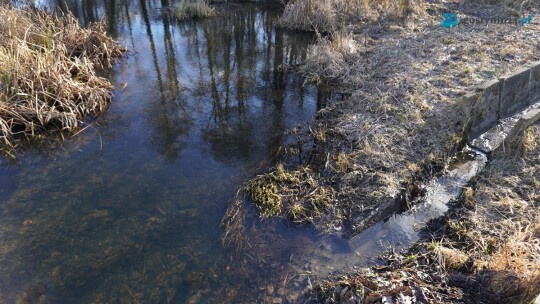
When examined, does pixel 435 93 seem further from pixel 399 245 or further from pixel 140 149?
pixel 140 149

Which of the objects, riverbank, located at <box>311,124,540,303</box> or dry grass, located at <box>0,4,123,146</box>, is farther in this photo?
dry grass, located at <box>0,4,123,146</box>

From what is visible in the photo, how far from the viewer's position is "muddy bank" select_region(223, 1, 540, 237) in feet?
15.2

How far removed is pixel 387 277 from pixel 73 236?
332cm

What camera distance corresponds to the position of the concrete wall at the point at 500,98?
216 inches

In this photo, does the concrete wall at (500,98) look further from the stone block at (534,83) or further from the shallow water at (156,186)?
the shallow water at (156,186)

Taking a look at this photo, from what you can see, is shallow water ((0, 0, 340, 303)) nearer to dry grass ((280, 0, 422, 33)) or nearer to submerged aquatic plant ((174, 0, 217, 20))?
dry grass ((280, 0, 422, 33))

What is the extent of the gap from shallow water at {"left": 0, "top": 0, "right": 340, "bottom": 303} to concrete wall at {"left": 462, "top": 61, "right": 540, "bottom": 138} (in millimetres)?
2455

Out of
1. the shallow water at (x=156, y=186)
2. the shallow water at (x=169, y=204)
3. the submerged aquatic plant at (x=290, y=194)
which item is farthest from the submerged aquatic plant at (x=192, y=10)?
the submerged aquatic plant at (x=290, y=194)

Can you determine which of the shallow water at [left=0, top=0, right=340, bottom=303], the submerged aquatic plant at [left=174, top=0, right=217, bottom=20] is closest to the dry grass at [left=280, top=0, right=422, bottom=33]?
the shallow water at [left=0, top=0, right=340, bottom=303]

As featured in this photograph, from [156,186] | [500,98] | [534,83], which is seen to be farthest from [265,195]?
[534,83]

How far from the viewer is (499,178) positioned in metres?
4.70

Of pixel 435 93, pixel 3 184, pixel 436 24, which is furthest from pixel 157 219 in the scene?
pixel 436 24

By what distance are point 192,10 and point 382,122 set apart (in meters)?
7.22

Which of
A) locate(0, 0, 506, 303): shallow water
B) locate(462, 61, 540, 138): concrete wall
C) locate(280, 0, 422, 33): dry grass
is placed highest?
locate(280, 0, 422, 33): dry grass
